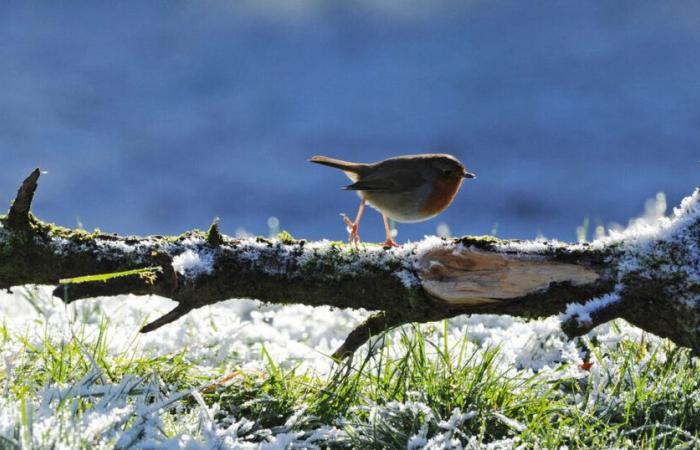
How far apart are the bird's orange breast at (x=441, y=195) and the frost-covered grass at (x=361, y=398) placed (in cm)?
113

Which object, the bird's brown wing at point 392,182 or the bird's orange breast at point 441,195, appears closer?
the bird's brown wing at point 392,182

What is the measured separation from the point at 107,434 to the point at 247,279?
1.08 m

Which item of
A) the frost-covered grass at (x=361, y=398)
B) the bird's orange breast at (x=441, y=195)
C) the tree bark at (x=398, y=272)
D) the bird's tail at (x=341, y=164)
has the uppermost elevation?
the bird's tail at (x=341, y=164)

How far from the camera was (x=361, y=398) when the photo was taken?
3.32 m

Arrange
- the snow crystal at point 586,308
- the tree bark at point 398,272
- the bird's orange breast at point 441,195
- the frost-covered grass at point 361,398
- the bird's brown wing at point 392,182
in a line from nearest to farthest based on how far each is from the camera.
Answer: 1. the frost-covered grass at point 361,398
2. the snow crystal at point 586,308
3. the tree bark at point 398,272
4. the bird's brown wing at point 392,182
5. the bird's orange breast at point 441,195

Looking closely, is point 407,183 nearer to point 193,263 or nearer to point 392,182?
point 392,182

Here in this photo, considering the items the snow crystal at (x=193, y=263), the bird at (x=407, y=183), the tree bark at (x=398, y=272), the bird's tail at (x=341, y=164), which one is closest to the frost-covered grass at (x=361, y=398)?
the tree bark at (x=398, y=272)

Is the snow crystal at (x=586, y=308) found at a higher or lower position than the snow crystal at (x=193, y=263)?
lower

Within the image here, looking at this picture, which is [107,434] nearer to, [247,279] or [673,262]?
[247,279]

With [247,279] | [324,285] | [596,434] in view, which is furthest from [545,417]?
[247,279]

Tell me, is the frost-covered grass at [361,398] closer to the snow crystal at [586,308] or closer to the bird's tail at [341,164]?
the snow crystal at [586,308]

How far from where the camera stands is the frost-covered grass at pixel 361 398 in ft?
9.62

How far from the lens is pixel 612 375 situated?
3734mm

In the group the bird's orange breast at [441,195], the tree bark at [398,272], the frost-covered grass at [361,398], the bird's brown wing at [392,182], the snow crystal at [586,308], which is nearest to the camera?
the frost-covered grass at [361,398]
